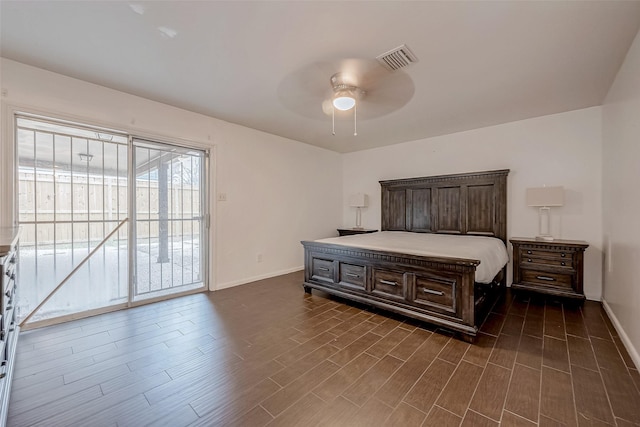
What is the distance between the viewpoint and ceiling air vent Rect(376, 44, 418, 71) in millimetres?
2085

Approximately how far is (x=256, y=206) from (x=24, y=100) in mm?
2628

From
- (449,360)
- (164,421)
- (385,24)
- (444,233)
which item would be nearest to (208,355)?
(164,421)

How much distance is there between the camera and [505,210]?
378cm

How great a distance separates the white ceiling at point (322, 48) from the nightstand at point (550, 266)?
1704 millimetres

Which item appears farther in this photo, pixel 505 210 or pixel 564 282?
pixel 505 210

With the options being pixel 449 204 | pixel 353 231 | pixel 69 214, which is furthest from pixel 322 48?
pixel 353 231

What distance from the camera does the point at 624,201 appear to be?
2.28m

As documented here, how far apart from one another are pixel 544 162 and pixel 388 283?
2845mm

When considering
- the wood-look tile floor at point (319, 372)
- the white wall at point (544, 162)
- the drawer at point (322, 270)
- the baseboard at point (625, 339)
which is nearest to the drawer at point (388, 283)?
the wood-look tile floor at point (319, 372)

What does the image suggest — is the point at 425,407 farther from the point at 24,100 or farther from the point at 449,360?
the point at 24,100

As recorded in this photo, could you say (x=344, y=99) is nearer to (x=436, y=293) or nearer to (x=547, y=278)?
(x=436, y=293)

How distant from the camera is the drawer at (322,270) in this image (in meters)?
3.28

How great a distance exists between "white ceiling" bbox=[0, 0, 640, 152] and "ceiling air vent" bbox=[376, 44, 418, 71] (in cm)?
5

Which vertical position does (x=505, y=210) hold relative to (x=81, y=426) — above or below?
above
